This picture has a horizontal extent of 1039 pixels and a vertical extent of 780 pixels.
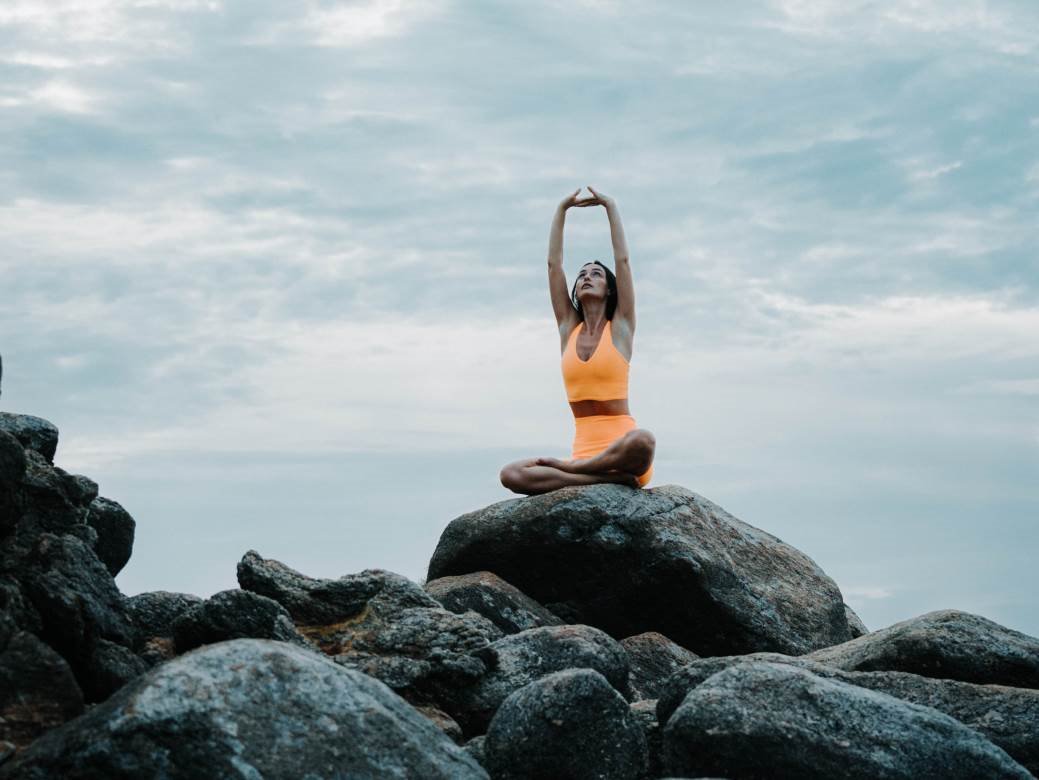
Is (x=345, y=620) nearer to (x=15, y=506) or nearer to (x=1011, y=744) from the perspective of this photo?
(x=15, y=506)

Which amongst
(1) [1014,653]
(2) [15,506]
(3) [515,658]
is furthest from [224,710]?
(1) [1014,653]

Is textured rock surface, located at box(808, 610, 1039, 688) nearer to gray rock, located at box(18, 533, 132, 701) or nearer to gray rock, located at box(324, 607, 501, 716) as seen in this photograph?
gray rock, located at box(324, 607, 501, 716)

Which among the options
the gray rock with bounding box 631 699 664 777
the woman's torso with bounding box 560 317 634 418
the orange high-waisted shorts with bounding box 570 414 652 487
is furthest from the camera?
the woman's torso with bounding box 560 317 634 418

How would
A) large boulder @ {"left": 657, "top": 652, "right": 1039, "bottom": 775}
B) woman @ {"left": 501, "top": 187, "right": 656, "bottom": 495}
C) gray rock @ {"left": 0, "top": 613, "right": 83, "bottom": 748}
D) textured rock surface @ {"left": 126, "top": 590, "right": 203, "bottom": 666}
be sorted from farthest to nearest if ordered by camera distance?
woman @ {"left": 501, "top": 187, "right": 656, "bottom": 495}, large boulder @ {"left": 657, "top": 652, "right": 1039, "bottom": 775}, textured rock surface @ {"left": 126, "top": 590, "right": 203, "bottom": 666}, gray rock @ {"left": 0, "top": 613, "right": 83, "bottom": 748}

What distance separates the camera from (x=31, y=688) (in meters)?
7.44

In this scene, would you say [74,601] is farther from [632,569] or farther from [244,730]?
[632,569]

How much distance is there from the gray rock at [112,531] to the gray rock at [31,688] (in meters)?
4.57

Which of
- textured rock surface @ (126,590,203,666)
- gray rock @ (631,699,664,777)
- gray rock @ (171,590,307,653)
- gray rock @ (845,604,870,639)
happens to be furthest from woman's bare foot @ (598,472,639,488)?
gray rock @ (171,590,307,653)

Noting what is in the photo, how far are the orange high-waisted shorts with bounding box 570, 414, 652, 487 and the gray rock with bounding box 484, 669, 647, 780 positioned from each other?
7.36 metres

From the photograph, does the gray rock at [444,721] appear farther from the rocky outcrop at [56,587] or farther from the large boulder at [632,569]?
the large boulder at [632,569]

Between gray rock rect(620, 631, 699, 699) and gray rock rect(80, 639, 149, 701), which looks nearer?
gray rock rect(80, 639, 149, 701)

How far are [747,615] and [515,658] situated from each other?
530 centimetres

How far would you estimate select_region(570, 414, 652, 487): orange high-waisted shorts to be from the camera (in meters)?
15.6

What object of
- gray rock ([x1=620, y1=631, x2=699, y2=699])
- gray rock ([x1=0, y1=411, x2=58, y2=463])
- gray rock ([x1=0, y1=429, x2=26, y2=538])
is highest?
gray rock ([x1=0, y1=411, x2=58, y2=463])
